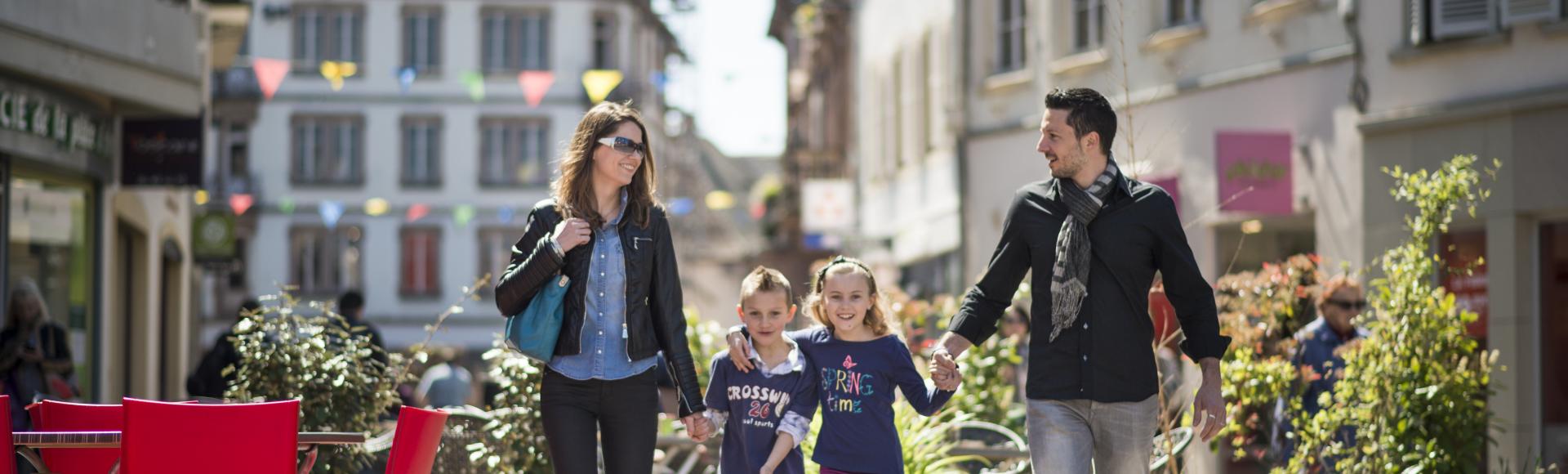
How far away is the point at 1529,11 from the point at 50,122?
1168 centimetres

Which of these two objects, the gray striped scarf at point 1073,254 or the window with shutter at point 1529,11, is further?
the window with shutter at point 1529,11

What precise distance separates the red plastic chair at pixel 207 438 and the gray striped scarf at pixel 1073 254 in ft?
7.56

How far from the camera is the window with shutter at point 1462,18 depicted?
46.8ft

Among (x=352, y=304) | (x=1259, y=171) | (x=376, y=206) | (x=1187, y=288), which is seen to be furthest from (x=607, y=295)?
(x=376, y=206)

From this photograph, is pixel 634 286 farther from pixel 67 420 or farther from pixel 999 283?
pixel 67 420

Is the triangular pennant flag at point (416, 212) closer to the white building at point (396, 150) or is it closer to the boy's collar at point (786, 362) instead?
the white building at point (396, 150)

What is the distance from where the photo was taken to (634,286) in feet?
21.9

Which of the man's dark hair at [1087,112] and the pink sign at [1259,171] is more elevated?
the pink sign at [1259,171]

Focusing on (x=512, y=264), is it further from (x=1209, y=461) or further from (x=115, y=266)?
(x=115, y=266)

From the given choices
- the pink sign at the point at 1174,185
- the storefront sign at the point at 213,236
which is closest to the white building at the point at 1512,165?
the pink sign at the point at 1174,185

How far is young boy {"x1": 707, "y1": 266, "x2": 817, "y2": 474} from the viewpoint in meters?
7.26

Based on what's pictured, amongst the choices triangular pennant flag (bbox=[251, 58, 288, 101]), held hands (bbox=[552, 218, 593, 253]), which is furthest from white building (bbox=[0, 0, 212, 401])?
held hands (bbox=[552, 218, 593, 253])

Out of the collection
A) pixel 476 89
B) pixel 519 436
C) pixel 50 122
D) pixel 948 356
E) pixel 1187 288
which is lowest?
pixel 519 436

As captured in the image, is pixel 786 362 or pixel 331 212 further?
pixel 331 212
